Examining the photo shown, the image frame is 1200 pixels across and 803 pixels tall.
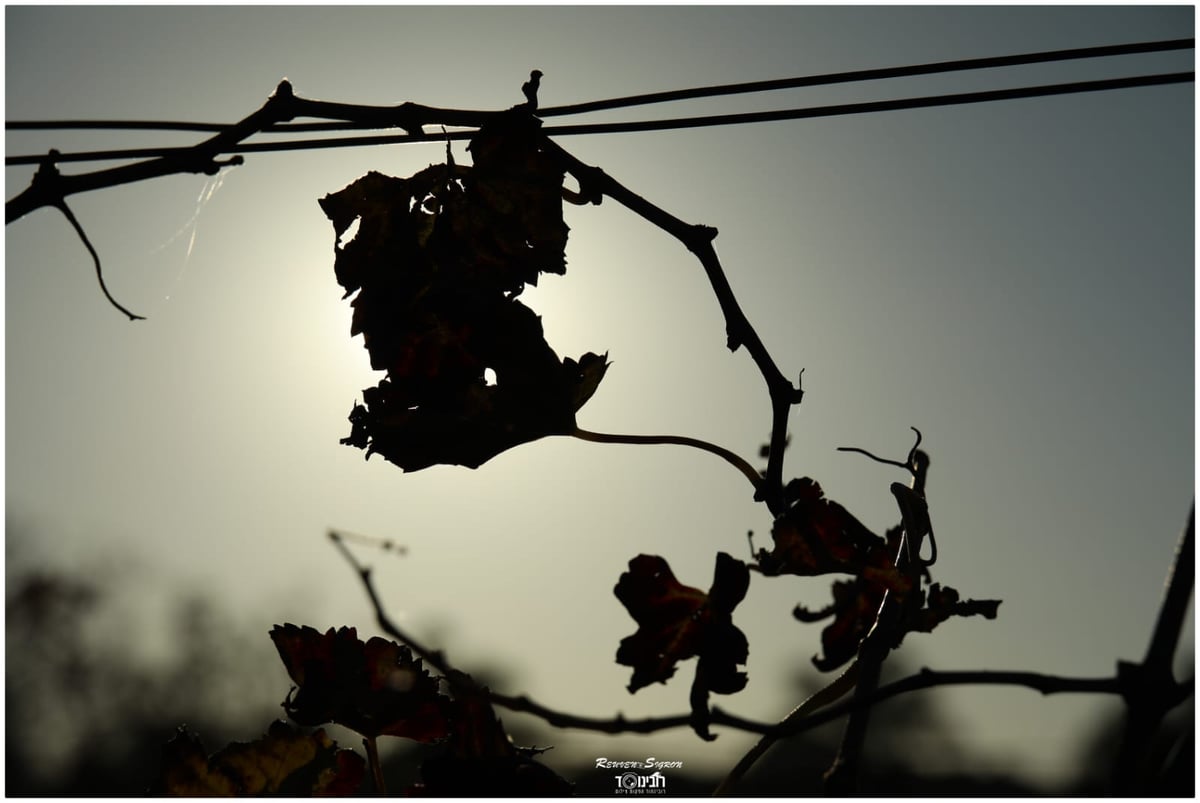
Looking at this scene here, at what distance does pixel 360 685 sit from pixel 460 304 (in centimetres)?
47

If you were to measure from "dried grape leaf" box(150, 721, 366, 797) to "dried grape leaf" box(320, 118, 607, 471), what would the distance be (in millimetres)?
340

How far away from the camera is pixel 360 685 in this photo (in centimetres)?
111

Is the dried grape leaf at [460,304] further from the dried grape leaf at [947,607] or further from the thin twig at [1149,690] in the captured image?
the thin twig at [1149,690]

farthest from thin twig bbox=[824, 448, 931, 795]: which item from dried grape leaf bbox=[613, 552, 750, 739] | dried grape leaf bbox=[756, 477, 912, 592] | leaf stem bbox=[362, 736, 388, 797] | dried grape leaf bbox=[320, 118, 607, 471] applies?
leaf stem bbox=[362, 736, 388, 797]

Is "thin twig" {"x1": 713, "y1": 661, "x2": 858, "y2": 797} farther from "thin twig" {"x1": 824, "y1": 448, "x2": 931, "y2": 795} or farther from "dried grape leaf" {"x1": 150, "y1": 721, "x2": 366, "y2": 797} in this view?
"dried grape leaf" {"x1": 150, "y1": 721, "x2": 366, "y2": 797}

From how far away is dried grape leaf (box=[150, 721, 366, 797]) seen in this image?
1.00 meters

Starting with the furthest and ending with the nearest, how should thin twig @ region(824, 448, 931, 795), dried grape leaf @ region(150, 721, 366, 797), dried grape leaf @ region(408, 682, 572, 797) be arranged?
dried grape leaf @ region(150, 721, 366, 797), dried grape leaf @ region(408, 682, 572, 797), thin twig @ region(824, 448, 931, 795)

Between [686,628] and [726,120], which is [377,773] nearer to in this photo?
[686,628]

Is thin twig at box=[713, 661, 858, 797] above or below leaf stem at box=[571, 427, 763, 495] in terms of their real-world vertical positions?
below

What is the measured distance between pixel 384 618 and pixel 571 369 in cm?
39

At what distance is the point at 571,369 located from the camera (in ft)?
3.72

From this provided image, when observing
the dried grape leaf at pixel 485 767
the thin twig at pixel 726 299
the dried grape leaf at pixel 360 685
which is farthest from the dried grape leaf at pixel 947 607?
the dried grape leaf at pixel 360 685

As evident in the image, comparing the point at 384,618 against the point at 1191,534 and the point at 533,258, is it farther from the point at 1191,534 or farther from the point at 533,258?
the point at 1191,534

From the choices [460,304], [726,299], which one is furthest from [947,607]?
[460,304]
